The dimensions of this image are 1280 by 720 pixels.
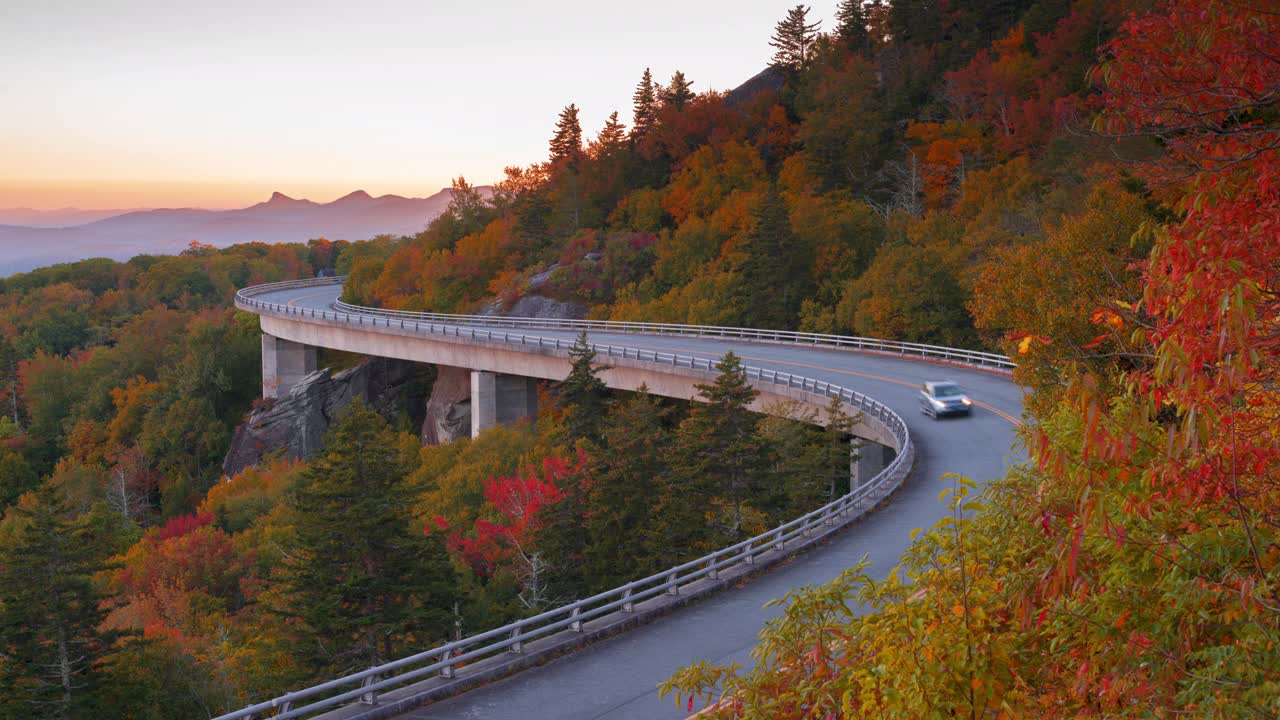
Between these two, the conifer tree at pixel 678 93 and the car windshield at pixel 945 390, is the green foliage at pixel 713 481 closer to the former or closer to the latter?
the car windshield at pixel 945 390

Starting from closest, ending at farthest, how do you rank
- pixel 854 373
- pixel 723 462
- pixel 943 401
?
pixel 723 462
pixel 943 401
pixel 854 373

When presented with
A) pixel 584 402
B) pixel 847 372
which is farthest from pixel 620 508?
pixel 847 372

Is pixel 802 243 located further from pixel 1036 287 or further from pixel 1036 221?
pixel 1036 287

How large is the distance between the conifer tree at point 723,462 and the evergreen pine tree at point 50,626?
14.7 metres

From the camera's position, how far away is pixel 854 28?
314 feet

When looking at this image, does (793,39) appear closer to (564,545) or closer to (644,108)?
(644,108)

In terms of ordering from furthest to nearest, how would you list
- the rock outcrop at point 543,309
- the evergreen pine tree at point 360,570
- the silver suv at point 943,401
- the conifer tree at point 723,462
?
the rock outcrop at point 543,309, the silver suv at point 943,401, the conifer tree at point 723,462, the evergreen pine tree at point 360,570

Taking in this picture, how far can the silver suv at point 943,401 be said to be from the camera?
33906 mm

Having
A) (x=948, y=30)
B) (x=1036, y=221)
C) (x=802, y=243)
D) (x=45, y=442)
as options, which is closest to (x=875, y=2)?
(x=948, y=30)

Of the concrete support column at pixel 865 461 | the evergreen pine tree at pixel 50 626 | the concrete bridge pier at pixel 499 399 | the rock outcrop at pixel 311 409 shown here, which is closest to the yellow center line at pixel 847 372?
the concrete support column at pixel 865 461

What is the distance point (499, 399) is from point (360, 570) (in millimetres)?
36147

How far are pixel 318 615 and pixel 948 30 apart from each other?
86507 millimetres

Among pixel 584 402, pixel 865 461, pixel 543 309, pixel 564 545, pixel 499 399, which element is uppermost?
pixel 543 309

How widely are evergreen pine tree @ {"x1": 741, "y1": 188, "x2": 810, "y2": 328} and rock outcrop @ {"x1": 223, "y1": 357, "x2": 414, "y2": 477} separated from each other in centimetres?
2807
